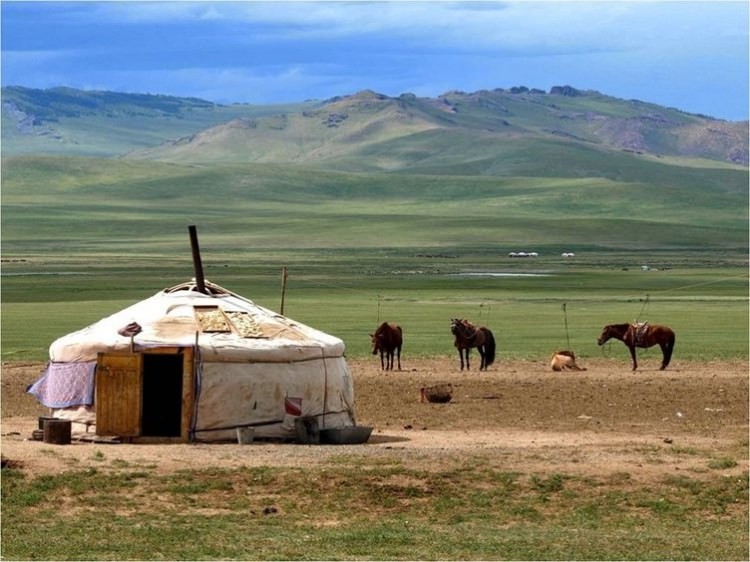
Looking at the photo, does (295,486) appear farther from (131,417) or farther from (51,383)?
(51,383)

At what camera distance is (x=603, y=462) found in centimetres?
1656

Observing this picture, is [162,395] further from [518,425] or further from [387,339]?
[387,339]

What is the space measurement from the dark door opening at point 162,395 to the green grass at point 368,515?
3.06 metres

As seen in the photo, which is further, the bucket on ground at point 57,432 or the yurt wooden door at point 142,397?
the yurt wooden door at point 142,397

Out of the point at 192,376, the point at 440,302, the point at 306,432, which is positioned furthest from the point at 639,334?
the point at 440,302

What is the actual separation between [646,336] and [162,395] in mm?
11971

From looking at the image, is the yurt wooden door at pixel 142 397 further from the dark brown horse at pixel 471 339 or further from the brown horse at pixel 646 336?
the brown horse at pixel 646 336

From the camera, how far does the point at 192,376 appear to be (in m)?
18.5

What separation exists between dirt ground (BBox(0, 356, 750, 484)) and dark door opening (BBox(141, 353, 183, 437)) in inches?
28.7

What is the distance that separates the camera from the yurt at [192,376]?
18484 mm

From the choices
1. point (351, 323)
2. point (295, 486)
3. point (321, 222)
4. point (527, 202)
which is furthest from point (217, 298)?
point (527, 202)

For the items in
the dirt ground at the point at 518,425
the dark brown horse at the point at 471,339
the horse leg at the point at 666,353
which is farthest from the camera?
the horse leg at the point at 666,353

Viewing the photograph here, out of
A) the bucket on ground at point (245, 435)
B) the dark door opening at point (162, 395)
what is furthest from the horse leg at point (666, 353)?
the dark door opening at point (162, 395)

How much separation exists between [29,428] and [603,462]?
7.48 m
